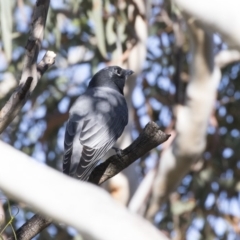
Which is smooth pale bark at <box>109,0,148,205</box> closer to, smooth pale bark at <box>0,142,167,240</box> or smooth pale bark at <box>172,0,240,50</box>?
smooth pale bark at <box>172,0,240,50</box>

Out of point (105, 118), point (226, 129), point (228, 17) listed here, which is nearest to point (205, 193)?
point (226, 129)

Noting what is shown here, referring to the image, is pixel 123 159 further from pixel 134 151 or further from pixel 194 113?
pixel 194 113

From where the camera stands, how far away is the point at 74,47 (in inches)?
229

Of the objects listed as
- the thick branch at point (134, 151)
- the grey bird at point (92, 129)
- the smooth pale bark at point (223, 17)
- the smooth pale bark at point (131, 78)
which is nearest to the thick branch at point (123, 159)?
the thick branch at point (134, 151)

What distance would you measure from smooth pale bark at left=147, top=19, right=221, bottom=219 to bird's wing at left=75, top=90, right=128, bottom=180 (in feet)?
1.79

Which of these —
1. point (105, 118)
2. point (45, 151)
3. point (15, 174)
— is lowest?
point (45, 151)

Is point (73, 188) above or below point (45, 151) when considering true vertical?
above

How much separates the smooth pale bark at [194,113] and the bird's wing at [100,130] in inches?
21.4

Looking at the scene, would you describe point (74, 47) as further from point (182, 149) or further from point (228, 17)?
point (228, 17)

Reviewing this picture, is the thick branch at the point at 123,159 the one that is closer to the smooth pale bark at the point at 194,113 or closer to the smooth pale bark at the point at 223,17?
the smooth pale bark at the point at 223,17

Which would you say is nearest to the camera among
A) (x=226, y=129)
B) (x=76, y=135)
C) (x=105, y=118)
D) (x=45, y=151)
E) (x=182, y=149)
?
(x=76, y=135)

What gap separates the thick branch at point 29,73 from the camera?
223 centimetres

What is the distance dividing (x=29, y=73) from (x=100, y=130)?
4.06 feet

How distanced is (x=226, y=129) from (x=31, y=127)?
67.0 inches
